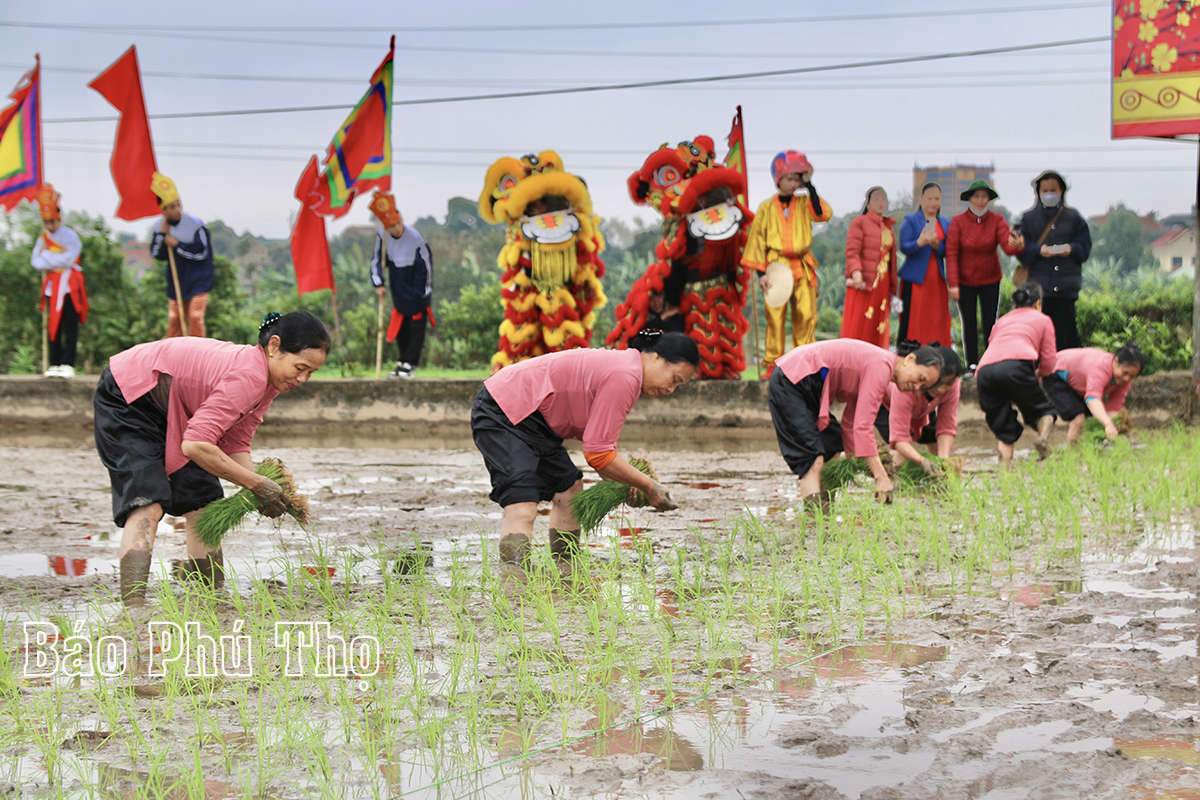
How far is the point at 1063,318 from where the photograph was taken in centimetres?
888

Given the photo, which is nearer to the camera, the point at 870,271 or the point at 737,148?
the point at 870,271

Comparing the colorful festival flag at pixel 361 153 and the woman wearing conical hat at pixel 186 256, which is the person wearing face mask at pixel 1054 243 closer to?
the colorful festival flag at pixel 361 153

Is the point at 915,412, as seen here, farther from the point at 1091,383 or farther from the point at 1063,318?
the point at 1063,318

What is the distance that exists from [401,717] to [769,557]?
2037 mm

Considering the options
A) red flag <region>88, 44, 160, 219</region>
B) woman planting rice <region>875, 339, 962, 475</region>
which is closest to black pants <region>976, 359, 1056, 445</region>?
woman planting rice <region>875, 339, 962, 475</region>

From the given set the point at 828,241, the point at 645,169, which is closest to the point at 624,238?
the point at 828,241

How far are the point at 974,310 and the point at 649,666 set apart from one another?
7.06 m

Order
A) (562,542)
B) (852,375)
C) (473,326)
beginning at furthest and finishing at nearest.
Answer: (473,326)
(852,375)
(562,542)

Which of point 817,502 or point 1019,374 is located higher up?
point 1019,374

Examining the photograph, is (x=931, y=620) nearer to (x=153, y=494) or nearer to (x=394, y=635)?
(x=394, y=635)

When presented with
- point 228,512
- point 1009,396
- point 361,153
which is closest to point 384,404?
point 361,153

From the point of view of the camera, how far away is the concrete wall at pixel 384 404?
9.64 m

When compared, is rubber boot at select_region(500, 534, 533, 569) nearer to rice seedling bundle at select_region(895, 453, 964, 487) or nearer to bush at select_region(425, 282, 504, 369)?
rice seedling bundle at select_region(895, 453, 964, 487)

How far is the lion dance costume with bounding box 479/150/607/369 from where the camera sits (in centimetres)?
959
